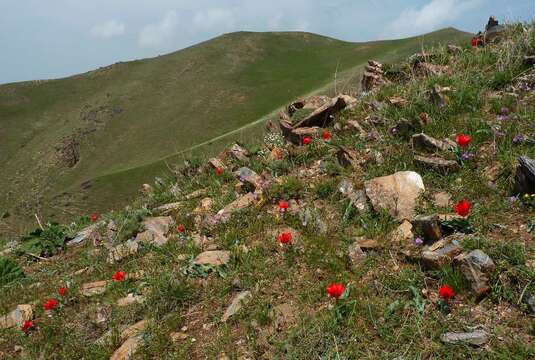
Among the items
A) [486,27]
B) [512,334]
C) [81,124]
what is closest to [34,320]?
[512,334]

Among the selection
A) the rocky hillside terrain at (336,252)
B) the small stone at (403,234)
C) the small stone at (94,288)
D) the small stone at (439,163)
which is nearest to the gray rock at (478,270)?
the rocky hillside terrain at (336,252)

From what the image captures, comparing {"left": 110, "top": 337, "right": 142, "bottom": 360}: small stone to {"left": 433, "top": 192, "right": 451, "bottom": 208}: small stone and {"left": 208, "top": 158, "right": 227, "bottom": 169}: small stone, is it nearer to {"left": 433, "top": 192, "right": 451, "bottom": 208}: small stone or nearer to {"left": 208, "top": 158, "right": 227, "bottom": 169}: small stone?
{"left": 433, "top": 192, "right": 451, "bottom": 208}: small stone

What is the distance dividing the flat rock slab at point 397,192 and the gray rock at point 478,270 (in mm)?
1300

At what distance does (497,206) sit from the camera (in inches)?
187

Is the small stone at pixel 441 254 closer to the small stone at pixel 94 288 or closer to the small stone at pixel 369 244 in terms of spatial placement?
the small stone at pixel 369 244

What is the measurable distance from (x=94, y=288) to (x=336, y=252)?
10.7ft

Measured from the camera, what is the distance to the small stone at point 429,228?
179 inches

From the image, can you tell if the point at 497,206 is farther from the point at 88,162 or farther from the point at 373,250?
the point at 88,162

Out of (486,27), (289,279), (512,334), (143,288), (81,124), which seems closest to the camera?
(512,334)

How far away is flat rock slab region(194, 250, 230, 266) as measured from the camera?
17.5 ft

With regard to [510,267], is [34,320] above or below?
below

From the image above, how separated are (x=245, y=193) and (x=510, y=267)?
4.37 metres

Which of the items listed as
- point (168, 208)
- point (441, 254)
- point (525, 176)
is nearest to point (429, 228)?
point (441, 254)

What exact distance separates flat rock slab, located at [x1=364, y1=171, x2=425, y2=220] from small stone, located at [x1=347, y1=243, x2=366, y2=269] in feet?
2.55
